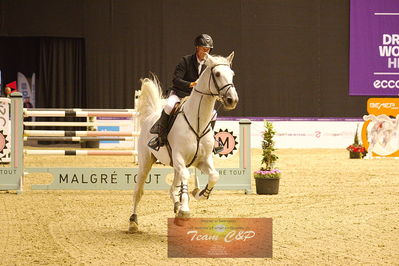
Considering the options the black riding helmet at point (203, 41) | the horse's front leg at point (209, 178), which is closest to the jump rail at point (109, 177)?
the black riding helmet at point (203, 41)

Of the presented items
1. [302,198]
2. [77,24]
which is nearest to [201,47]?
[302,198]

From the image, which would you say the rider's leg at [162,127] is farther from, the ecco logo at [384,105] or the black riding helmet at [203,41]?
the ecco logo at [384,105]

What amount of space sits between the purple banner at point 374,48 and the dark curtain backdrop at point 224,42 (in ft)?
1.01

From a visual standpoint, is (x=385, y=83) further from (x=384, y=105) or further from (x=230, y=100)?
(x=230, y=100)

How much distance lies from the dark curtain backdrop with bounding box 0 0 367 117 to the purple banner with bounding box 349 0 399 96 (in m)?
0.31

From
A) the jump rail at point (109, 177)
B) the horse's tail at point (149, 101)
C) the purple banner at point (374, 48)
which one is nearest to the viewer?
the horse's tail at point (149, 101)

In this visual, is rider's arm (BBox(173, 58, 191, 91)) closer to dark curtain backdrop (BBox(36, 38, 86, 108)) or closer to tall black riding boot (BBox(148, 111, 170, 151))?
tall black riding boot (BBox(148, 111, 170, 151))

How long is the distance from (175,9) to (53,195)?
1098 centimetres

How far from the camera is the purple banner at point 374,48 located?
19.8m

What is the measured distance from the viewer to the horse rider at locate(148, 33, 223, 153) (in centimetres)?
603

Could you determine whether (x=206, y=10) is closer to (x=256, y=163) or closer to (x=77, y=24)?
(x=77, y=24)

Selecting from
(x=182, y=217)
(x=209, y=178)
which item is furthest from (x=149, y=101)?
(x=182, y=217)

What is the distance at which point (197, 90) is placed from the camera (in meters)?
5.83

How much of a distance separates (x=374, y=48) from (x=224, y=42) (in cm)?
438
